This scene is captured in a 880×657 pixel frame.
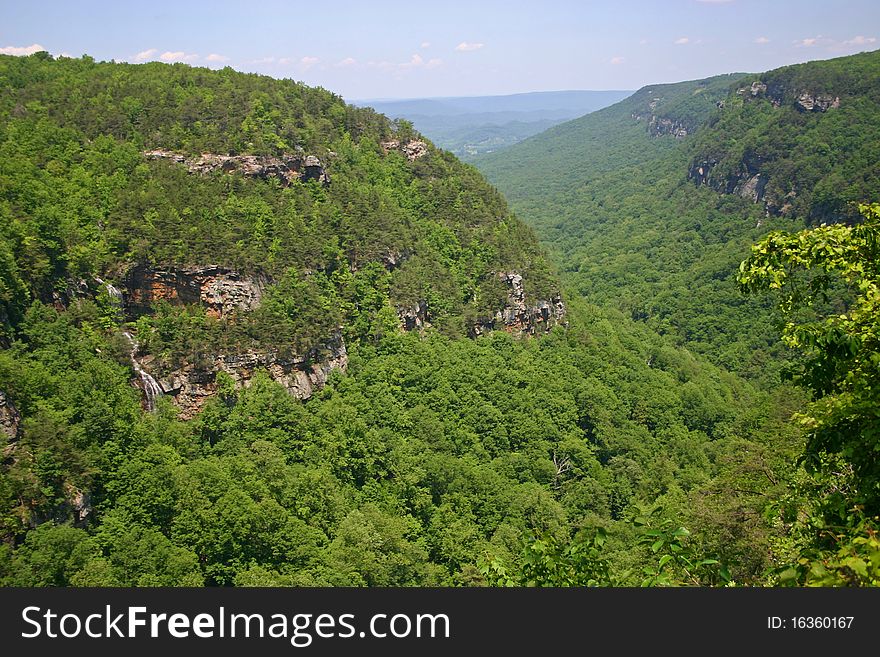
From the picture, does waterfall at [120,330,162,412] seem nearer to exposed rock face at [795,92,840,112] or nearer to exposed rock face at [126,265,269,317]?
exposed rock face at [126,265,269,317]

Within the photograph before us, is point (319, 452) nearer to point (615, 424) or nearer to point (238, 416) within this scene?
point (238, 416)

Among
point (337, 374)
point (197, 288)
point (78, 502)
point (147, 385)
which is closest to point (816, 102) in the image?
point (337, 374)

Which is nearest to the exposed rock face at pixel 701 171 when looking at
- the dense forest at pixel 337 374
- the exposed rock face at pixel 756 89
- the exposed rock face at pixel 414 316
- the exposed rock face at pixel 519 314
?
the exposed rock face at pixel 756 89

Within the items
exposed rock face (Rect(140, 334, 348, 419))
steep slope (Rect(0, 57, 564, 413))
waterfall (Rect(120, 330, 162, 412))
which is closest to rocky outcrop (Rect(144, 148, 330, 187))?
steep slope (Rect(0, 57, 564, 413))

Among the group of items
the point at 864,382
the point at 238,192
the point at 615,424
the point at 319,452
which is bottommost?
the point at 615,424

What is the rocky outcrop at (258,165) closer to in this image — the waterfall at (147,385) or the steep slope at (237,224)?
the steep slope at (237,224)

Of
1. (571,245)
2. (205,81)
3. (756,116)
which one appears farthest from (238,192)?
(756,116)
